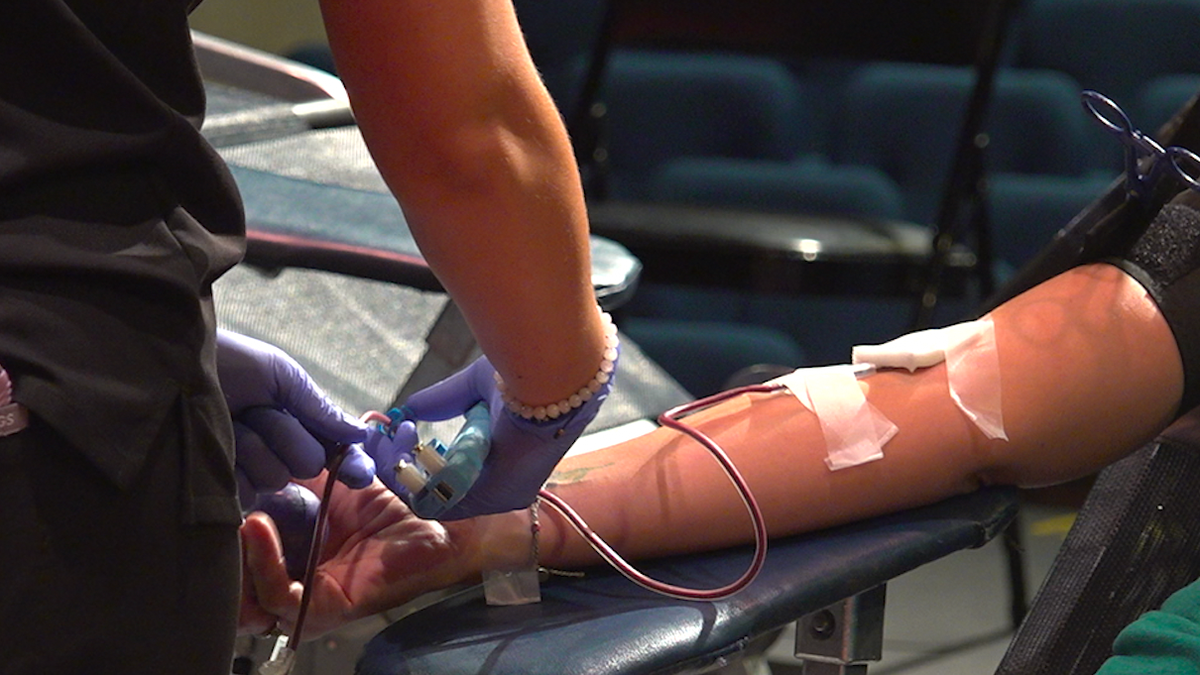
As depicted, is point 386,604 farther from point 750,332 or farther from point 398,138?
point 750,332

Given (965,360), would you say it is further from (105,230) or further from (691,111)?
(691,111)

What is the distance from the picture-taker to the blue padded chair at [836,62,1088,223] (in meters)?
2.82

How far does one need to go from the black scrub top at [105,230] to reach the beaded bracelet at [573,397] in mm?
189

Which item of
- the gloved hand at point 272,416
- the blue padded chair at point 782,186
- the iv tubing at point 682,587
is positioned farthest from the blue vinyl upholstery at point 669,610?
the blue padded chair at point 782,186

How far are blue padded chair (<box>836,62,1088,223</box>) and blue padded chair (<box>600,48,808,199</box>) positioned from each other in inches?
5.9

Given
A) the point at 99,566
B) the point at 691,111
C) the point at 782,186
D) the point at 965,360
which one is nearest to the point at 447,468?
the point at 99,566

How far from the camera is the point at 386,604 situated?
93 cm

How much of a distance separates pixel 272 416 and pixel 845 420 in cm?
39

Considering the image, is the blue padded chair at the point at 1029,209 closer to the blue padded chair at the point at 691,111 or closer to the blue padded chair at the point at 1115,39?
the blue padded chair at the point at 1115,39

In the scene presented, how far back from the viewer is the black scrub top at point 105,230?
559 millimetres

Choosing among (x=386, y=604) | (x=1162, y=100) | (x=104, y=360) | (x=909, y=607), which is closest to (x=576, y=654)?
(x=386, y=604)

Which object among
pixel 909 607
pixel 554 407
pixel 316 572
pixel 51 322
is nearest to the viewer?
pixel 51 322

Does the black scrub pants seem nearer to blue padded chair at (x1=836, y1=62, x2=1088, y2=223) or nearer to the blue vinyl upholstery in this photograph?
the blue vinyl upholstery

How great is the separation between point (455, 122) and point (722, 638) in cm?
34
